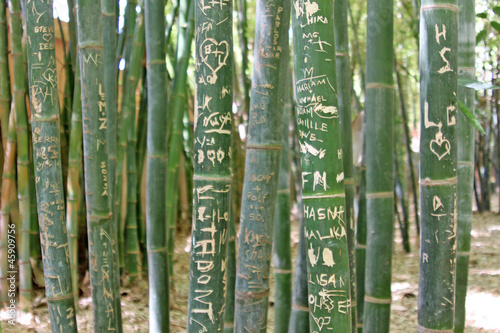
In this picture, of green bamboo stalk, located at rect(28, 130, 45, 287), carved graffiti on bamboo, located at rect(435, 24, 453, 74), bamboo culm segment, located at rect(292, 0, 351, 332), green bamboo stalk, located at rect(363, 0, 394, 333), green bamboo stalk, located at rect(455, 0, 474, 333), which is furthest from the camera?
green bamboo stalk, located at rect(28, 130, 45, 287)

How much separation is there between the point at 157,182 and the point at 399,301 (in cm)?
162

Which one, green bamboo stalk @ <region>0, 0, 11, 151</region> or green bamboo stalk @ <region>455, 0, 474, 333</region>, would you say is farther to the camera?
green bamboo stalk @ <region>0, 0, 11, 151</region>

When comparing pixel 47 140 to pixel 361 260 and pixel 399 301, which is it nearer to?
pixel 361 260

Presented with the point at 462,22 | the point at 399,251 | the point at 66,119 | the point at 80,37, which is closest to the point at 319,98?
the point at 80,37

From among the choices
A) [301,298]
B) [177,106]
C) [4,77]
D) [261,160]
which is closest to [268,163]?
[261,160]

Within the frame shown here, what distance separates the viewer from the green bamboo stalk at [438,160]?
0.91m

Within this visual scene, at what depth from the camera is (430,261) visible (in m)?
0.94

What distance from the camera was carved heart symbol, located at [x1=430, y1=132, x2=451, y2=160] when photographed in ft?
3.00

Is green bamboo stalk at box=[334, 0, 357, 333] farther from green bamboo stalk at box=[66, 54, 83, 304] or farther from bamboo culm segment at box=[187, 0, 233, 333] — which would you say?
green bamboo stalk at box=[66, 54, 83, 304]

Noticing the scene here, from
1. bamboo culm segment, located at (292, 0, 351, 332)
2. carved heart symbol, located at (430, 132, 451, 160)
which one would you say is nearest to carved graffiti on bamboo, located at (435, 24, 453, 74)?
carved heart symbol, located at (430, 132, 451, 160)

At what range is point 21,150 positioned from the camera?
175 centimetres

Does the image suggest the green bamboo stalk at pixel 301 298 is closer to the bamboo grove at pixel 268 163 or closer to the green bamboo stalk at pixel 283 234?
the bamboo grove at pixel 268 163

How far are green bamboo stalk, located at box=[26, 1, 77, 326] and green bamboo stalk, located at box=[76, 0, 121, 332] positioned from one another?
2.7 inches

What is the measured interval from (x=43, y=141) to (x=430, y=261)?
91 cm
